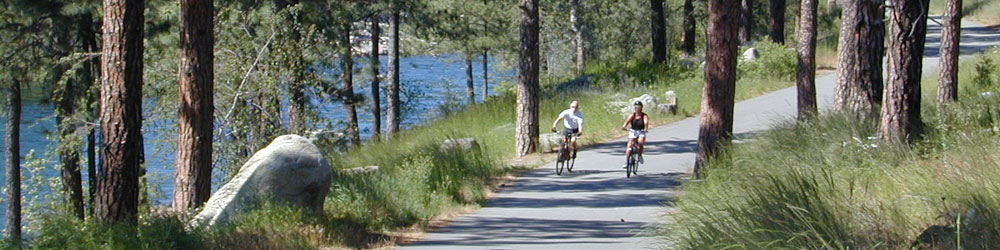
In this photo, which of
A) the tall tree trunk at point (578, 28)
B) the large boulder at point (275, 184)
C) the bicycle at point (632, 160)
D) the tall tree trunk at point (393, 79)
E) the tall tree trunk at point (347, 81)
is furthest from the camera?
the tall tree trunk at point (578, 28)

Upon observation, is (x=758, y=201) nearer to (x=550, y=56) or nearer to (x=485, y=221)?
(x=485, y=221)

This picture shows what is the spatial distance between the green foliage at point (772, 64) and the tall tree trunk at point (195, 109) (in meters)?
22.6

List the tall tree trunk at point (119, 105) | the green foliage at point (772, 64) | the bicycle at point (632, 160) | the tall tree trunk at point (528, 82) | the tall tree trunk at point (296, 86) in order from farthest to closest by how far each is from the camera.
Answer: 1. the green foliage at point (772, 64)
2. the tall tree trunk at point (528, 82)
3. the tall tree trunk at point (296, 86)
4. the bicycle at point (632, 160)
5. the tall tree trunk at point (119, 105)

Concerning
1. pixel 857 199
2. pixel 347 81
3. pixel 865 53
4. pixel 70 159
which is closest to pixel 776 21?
pixel 347 81

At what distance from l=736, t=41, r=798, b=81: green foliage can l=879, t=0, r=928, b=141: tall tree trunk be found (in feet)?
71.3

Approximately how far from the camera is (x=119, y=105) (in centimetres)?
1143

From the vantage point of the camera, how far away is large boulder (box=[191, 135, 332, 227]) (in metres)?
10.9

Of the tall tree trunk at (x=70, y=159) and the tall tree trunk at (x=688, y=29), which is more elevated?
the tall tree trunk at (x=688, y=29)

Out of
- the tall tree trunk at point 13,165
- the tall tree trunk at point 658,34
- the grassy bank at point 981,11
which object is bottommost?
the tall tree trunk at point 13,165

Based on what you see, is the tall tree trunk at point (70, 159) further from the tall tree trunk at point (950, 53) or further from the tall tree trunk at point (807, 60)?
the tall tree trunk at point (950, 53)

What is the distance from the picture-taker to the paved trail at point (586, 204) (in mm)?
11367

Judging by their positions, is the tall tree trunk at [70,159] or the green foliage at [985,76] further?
the green foliage at [985,76]

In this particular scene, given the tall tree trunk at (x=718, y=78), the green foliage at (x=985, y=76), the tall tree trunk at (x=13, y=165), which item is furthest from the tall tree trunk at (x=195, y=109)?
the green foliage at (x=985, y=76)

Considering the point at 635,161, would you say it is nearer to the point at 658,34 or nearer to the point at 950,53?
the point at 950,53
